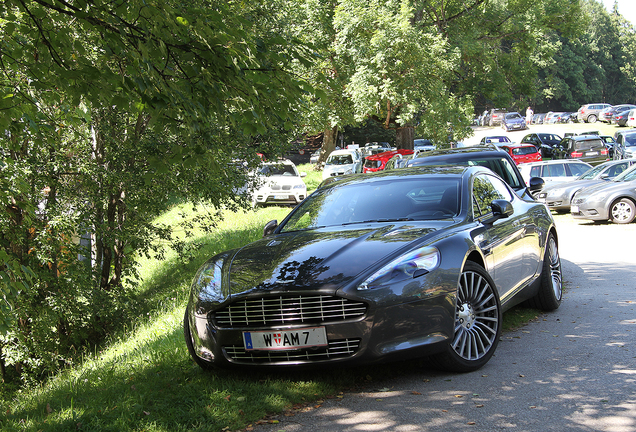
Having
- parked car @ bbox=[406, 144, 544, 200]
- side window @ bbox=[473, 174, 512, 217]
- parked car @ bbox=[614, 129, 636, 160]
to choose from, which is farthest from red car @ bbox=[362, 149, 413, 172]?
side window @ bbox=[473, 174, 512, 217]

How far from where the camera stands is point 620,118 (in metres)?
56.1

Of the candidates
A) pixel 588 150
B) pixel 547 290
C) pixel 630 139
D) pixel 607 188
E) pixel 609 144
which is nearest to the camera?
pixel 547 290

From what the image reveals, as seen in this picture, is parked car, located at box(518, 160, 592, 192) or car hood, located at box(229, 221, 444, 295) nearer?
Result: car hood, located at box(229, 221, 444, 295)

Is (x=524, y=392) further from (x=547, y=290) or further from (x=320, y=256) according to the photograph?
(x=547, y=290)

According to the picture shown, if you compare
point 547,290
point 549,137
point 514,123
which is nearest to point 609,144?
point 549,137

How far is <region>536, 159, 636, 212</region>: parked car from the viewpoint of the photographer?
20.3 meters

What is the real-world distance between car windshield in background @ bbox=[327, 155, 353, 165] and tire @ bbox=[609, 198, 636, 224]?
15.6 m

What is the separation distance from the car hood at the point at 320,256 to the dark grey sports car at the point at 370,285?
0.04 feet

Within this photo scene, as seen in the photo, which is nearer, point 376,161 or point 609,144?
point 376,161

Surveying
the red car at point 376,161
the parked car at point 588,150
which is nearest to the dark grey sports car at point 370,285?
the red car at point 376,161

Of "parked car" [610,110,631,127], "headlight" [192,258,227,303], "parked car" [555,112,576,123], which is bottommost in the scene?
"headlight" [192,258,227,303]

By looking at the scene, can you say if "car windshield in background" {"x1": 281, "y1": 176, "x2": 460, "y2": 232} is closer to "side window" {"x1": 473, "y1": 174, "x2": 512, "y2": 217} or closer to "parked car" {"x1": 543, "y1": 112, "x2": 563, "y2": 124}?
"side window" {"x1": 473, "y1": 174, "x2": 512, "y2": 217}

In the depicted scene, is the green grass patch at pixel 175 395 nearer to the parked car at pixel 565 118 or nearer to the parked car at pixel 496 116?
the parked car at pixel 496 116

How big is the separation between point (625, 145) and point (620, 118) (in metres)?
26.3
